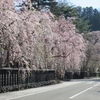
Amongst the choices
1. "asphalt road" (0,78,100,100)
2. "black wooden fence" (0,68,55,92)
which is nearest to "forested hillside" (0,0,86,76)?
"black wooden fence" (0,68,55,92)

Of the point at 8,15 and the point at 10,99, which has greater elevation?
the point at 8,15

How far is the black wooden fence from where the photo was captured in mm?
17631

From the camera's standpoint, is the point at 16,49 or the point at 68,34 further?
the point at 68,34

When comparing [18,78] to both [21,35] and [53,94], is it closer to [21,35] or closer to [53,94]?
[53,94]

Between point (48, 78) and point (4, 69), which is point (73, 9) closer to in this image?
point (48, 78)

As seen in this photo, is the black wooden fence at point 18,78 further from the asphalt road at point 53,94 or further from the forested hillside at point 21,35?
the asphalt road at point 53,94

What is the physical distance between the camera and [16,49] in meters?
14.8

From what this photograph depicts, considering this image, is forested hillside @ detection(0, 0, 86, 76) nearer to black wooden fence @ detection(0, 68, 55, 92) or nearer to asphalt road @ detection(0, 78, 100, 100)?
black wooden fence @ detection(0, 68, 55, 92)

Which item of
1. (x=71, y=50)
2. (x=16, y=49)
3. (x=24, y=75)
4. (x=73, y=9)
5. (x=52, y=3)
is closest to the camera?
(x=16, y=49)

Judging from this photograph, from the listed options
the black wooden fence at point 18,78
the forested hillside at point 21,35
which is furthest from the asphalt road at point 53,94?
the forested hillside at point 21,35

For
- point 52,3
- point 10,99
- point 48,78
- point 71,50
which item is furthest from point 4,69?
point 52,3

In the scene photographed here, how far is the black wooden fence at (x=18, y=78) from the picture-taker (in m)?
17.6

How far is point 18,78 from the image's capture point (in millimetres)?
19484

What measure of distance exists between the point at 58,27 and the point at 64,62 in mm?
4789
